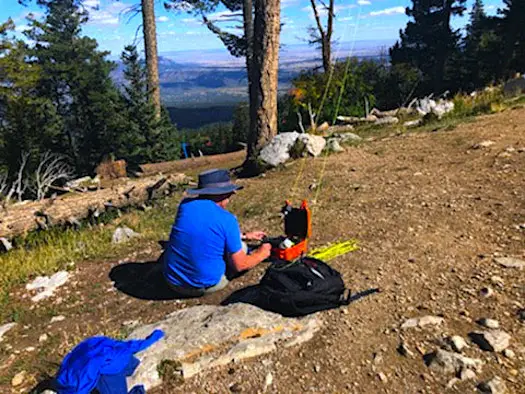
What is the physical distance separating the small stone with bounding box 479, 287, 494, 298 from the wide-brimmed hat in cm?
227

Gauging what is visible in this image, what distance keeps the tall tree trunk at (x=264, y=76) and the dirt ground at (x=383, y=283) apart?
2221 mm

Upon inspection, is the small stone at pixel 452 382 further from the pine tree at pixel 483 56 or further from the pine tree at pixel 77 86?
the pine tree at pixel 483 56

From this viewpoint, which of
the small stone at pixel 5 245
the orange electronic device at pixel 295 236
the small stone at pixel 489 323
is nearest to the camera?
the small stone at pixel 489 323

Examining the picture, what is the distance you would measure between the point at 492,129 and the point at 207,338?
23.4 feet

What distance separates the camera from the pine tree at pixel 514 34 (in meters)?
29.0

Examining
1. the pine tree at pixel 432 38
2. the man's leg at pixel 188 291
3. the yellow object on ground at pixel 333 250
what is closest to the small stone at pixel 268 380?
the man's leg at pixel 188 291

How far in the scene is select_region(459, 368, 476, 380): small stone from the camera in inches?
110

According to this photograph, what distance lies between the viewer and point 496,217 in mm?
4996

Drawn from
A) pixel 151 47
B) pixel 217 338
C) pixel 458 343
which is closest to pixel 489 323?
pixel 458 343

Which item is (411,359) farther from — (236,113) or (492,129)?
(236,113)

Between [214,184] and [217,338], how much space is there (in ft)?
4.95

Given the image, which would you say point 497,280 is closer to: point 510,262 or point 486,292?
point 486,292

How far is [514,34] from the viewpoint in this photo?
1180 inches

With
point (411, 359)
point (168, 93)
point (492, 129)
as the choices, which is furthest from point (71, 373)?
point (168, 93)
